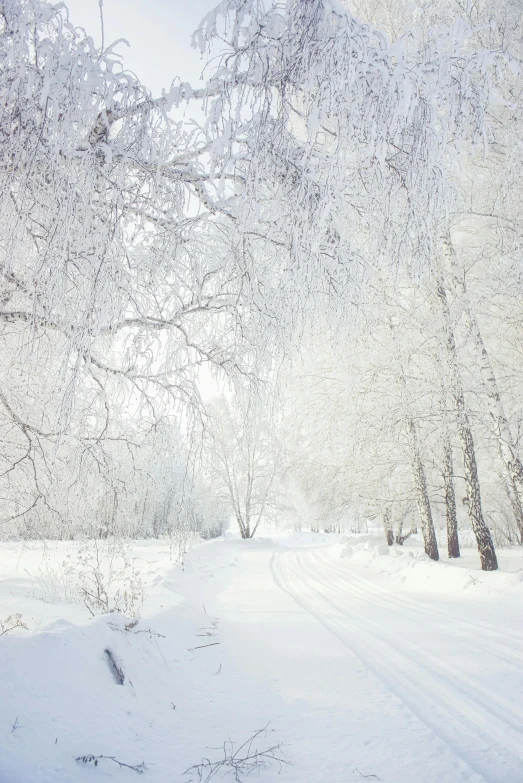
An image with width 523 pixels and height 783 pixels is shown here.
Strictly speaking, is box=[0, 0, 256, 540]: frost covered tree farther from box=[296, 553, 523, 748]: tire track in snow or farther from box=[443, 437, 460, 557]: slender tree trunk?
box=[443, 437, 460, 557]: slender tree trunk

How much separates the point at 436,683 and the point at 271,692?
5.07 feet

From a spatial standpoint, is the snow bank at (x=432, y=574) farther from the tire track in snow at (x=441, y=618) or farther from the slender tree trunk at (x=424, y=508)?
the tire track in snow at (x=441, y=618)

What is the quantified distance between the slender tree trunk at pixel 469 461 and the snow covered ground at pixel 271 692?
178cm

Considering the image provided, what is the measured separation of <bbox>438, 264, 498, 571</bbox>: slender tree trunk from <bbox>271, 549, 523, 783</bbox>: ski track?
224 centimetres

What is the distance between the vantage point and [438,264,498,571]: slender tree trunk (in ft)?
27.0

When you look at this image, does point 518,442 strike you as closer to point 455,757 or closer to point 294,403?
point 294,403

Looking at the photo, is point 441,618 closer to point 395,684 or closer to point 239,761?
point 395,684

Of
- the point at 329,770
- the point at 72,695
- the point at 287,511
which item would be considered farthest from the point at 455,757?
the point at 287,511

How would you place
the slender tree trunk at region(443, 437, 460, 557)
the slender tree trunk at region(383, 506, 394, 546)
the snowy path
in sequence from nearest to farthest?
the snowy path < the slender tree trunk at region(443, 437, 460, 557) < the slender tree trunk at region(383, 506, 394, 546)

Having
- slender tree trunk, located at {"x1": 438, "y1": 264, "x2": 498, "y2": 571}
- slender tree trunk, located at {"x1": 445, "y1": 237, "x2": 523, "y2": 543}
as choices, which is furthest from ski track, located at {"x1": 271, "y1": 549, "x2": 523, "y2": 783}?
slender tree trunk, located at {"x1": 445, "y1": 237, "x2": 523, "y2": 543}

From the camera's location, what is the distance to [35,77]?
72.0 inches

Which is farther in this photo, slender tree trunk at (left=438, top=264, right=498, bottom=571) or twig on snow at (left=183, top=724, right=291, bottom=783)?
slender tree trunk at (left=438, top=264, right=498, bottom=571)

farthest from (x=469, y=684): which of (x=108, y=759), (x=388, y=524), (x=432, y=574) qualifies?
(x=388, y=524)

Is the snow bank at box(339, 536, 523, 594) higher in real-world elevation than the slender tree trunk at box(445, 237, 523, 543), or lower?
lower
